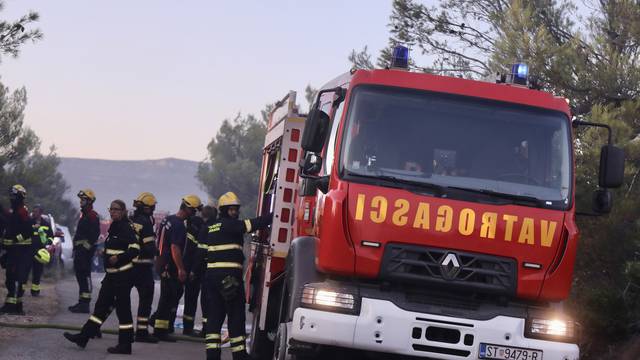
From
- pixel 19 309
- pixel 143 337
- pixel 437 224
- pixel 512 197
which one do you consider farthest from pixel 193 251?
pixel 512 197

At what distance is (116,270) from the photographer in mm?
13125

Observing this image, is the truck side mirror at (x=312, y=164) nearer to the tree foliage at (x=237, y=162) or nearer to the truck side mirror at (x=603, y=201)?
the truck side mirror at (x=603, y=201)

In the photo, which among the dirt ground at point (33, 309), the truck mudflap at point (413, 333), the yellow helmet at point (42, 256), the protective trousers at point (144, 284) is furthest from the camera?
the yellow helmet at point (42, 256)

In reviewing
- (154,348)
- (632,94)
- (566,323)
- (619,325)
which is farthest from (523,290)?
(632,94)

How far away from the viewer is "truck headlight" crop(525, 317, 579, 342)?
8.75 metres

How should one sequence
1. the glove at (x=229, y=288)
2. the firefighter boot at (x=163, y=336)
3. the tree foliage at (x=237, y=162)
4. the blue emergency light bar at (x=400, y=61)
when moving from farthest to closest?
the tree foliage at (x=237, y=162) → the firefighter boot at (x=163, y=336) → the glove at (x=229, y=288) → the blue emergency light bar at (x=400, y=61)

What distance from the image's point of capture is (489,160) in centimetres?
916

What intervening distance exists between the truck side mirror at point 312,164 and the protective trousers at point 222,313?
2.52 metres

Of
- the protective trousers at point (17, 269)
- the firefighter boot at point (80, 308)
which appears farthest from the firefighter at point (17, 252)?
the firefighter boot at point (80, 308)

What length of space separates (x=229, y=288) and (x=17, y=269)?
19.9 feet

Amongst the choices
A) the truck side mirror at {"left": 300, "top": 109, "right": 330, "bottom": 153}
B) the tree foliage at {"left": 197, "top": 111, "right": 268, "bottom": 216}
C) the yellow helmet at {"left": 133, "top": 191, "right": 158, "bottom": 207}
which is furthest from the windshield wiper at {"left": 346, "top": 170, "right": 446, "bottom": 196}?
the tree foliage at {"left": 197, "top": 111, "right": 268, "bottom": 216}

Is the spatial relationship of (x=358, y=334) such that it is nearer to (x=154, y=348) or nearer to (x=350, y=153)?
(x=350, y=153)

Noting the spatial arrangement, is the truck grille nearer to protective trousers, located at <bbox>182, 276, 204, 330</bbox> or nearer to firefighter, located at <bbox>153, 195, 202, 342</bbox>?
firefighter, located at <bbox>153, 195, 202, 342</bbox>

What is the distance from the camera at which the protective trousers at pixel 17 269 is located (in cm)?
1652
